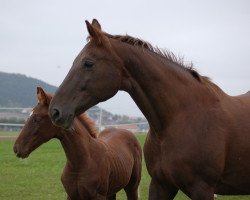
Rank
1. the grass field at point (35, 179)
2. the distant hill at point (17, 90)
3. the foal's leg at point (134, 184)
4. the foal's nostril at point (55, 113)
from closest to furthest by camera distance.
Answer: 1. the foal's nostril at point (55, 113)
2. the foal's leg at point (134, 184)
3. the grass field at point (35, 179)
4. the distant hill at point (17, 90)

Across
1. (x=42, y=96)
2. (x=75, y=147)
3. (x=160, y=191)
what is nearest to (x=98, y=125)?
(x=75, y=147)

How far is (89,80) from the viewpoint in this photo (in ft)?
11.4

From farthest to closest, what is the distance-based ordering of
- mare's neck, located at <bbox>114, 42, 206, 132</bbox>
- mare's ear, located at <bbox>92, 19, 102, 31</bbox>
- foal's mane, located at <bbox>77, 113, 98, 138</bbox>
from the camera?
foal's mane, located at <bbox>77, 113, 98, 138</bbox> → mare's ear, located at <bbox>92, 19, 102, 31</bbox> → mare's neck, located at <bbox>114, 42, 206, 132</bbox>

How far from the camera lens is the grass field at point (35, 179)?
8.29m

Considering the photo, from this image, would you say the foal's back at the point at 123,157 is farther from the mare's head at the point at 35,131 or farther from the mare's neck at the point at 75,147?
the mare's head at the point at 35,131

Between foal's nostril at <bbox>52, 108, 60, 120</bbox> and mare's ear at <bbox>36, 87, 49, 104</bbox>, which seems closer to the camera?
foal's nostril at <bbox>52, 108, 60, 120</bbox>

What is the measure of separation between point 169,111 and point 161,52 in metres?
0.59

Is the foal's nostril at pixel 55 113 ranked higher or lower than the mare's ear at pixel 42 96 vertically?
higher

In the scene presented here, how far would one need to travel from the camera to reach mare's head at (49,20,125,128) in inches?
134

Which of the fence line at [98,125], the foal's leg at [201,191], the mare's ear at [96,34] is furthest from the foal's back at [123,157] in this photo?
the fence line at [98,125]

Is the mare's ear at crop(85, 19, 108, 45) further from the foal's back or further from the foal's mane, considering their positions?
the foal's back

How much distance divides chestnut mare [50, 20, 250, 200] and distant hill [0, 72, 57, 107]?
46.7 m

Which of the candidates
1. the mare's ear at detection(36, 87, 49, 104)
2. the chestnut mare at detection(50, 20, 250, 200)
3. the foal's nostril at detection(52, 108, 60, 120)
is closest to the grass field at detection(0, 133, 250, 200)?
the mare's ear at detection(36, 87, 49, 104)

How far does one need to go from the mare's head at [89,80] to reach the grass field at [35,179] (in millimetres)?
5047
